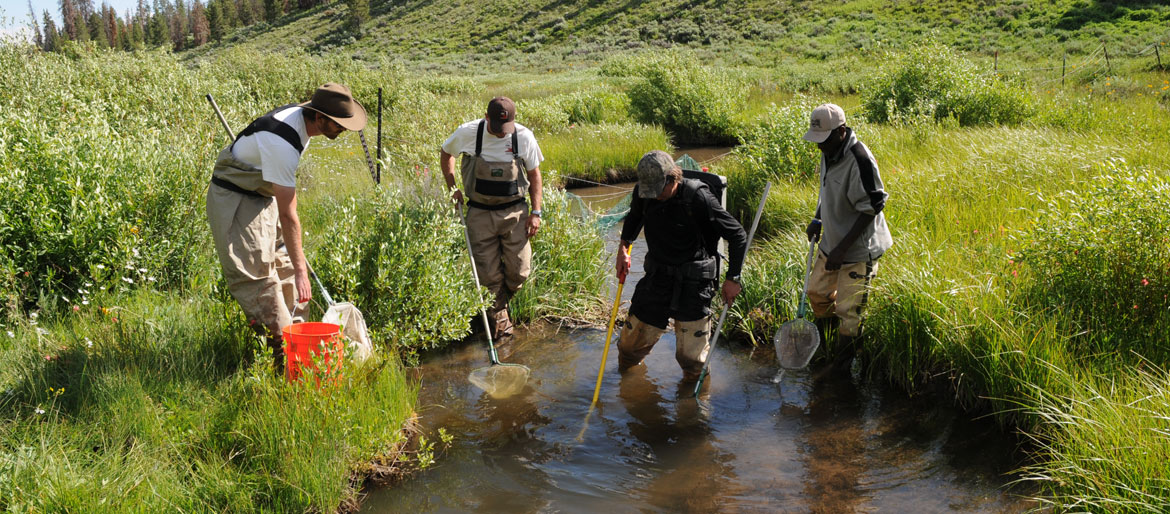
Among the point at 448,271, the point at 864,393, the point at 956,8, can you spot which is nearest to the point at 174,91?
the point at 448,271

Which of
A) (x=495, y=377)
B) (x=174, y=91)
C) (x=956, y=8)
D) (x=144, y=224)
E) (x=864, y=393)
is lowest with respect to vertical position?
(x=864, y=393)

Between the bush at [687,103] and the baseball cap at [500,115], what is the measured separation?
42.7 ft

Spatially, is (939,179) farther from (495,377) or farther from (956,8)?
(956,8)

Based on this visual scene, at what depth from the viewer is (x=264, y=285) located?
4574 mm

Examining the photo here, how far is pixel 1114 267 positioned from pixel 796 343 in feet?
7.17

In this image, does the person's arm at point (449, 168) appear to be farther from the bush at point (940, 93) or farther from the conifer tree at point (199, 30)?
the conifer tree at point (199, 30)

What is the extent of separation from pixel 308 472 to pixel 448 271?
2.44m

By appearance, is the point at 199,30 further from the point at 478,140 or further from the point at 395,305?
the point at 395,305

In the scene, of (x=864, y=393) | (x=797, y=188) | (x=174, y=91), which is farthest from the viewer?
(x=174, y=91)

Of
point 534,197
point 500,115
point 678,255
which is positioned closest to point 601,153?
point 534,197

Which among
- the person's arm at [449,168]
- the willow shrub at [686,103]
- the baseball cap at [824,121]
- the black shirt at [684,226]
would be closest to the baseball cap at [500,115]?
the person's arm at [449,168]

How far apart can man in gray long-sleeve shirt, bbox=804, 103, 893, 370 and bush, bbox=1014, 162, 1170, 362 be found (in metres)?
1.12

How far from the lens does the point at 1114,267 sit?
462 centimetres

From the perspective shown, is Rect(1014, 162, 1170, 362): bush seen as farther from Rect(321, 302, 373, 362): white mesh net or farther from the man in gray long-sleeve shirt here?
Rect(321, 302, 373, 362): white mesh net
